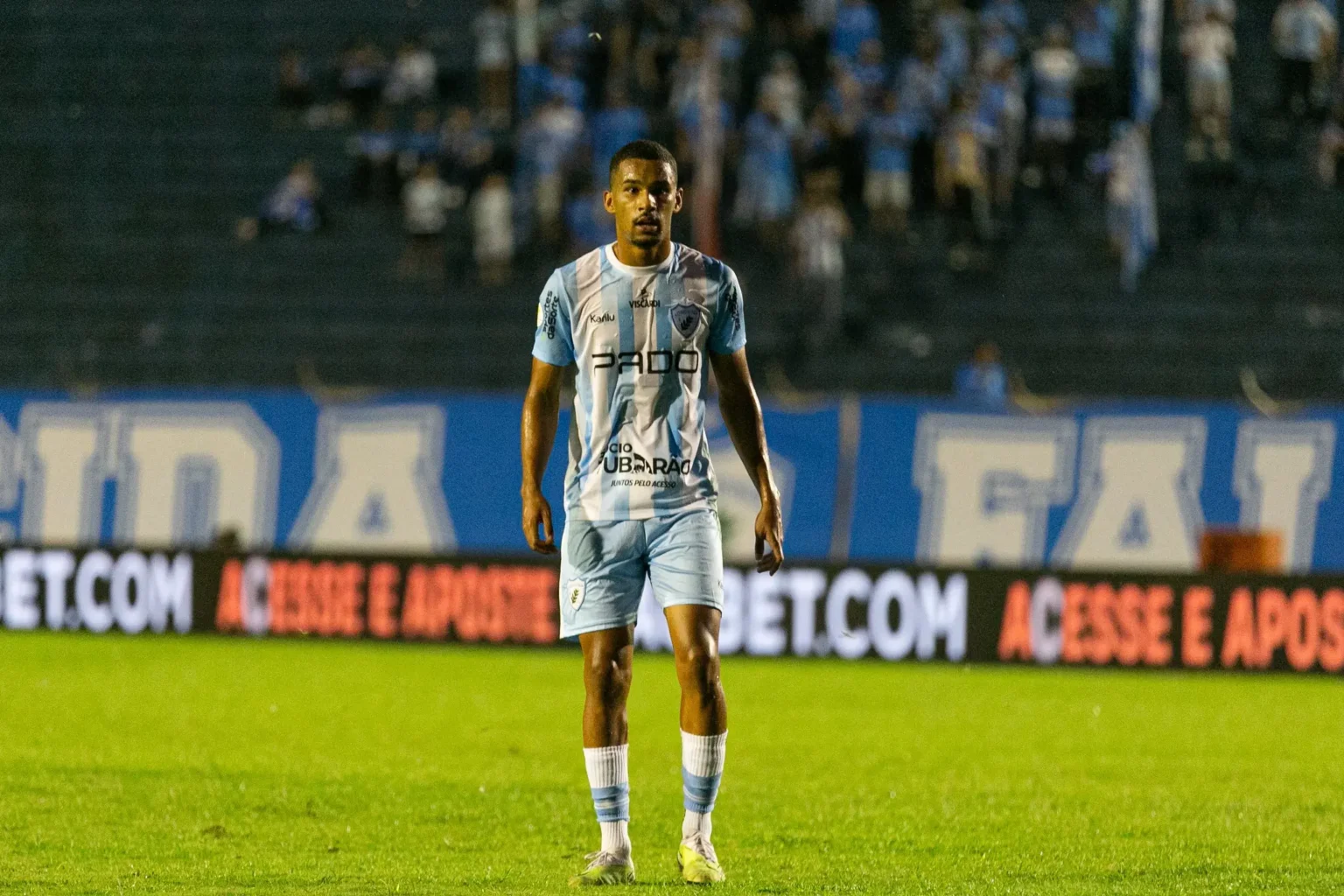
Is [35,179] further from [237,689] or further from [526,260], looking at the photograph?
[237,689]

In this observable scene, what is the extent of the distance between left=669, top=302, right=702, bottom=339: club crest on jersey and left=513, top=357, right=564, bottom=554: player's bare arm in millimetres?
398

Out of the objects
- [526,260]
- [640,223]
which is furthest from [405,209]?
[640,223]

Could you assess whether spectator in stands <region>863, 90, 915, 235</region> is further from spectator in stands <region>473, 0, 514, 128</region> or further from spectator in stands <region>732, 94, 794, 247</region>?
spectator in stands <region>473, 0, 514, 128</region>

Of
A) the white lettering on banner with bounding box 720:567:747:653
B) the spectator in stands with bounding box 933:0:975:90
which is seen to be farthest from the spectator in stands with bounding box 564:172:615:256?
the white lettering on banner with bounding box 720:567:747:653

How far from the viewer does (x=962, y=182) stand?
22109mm

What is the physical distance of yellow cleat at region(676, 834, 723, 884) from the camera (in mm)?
6660

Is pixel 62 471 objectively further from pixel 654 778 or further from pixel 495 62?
pixel 654 778

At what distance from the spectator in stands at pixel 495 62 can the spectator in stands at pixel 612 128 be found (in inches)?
64.0

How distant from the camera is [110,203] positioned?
25266 mm

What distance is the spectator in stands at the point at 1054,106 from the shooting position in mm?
22031

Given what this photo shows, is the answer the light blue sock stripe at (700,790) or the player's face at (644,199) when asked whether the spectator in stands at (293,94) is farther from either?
the light blue sock stripe at (700,790)

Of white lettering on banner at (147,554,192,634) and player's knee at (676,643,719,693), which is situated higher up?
player's knee at (676,643,719,693)

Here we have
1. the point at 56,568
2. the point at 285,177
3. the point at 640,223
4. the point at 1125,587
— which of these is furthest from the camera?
the point at 285,177

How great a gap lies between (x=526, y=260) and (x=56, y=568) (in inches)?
288
